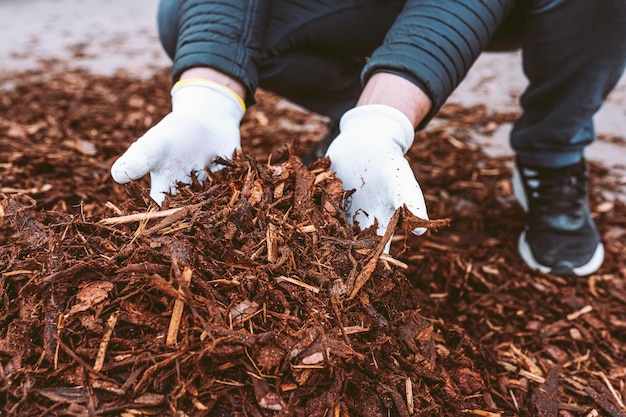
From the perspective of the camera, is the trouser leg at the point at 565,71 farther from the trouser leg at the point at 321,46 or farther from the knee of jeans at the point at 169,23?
the knee of jeans at the point at 169,23

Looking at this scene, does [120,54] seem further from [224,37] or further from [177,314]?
[177,314]

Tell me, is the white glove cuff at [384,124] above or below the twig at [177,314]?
above

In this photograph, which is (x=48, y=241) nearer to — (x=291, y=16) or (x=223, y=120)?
(x=223, y=120)

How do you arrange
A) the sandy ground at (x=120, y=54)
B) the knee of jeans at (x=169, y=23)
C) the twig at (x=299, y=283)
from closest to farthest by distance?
the twig at (x=299, y=283), the knee of jeans at (x=169, y=23), the sandy ground at (x=120, y=54)

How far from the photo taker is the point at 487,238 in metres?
2.06

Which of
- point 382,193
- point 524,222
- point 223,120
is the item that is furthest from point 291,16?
point 524,222

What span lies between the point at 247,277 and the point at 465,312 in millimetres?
835

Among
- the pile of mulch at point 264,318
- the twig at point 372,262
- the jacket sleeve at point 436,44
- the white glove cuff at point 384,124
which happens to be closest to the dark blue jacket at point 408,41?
the jacket sleeve at point 436,44

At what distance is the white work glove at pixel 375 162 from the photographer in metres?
1.31

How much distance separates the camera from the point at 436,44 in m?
1.45

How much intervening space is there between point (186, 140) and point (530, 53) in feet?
4.15

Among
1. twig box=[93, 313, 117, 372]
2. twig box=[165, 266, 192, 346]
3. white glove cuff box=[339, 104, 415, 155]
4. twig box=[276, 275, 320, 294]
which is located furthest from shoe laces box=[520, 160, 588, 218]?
twig box=[93, 313, 117, 372]

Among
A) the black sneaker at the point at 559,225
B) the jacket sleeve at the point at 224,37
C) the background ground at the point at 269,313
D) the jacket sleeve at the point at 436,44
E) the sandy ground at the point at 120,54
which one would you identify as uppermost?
the jacket sleeve at the point at 436,44

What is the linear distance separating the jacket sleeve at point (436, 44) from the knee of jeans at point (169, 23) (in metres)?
0.98
